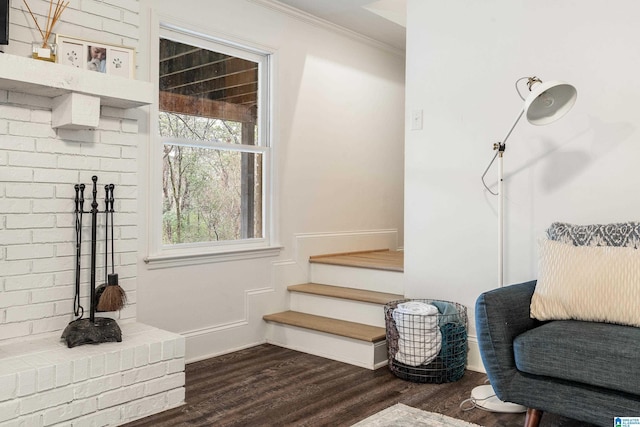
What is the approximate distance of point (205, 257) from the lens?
3510 millimetres

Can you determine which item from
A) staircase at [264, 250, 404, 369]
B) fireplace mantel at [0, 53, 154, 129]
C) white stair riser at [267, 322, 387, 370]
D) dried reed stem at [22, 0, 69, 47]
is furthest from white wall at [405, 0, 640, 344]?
dried reed stem at [22, 0, 69, 47]

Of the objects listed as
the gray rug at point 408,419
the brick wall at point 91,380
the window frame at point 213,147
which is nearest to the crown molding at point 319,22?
the window frame at point 213,147

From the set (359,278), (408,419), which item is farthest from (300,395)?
(359,278)

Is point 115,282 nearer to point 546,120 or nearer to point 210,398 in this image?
point 210,398

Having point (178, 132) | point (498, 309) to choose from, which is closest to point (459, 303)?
point (498, 309)

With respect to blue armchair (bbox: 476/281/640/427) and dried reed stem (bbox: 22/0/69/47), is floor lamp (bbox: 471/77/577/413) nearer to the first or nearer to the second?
blue armchair (bbox: 476/281/640/427)

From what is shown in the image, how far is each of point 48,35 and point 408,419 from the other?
8.30ft

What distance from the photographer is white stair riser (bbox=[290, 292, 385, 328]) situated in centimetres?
356

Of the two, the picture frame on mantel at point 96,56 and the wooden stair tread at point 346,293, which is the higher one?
the picture frame on mantel at point 96,56

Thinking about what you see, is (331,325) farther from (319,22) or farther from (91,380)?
(319,22)

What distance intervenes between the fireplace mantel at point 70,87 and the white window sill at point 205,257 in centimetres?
95

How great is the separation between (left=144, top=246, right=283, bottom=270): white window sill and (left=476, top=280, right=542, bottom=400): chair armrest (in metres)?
1.88

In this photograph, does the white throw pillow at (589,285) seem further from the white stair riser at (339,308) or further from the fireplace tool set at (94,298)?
the fireplace tool set at (94,298)

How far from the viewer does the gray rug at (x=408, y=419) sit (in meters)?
2.39
